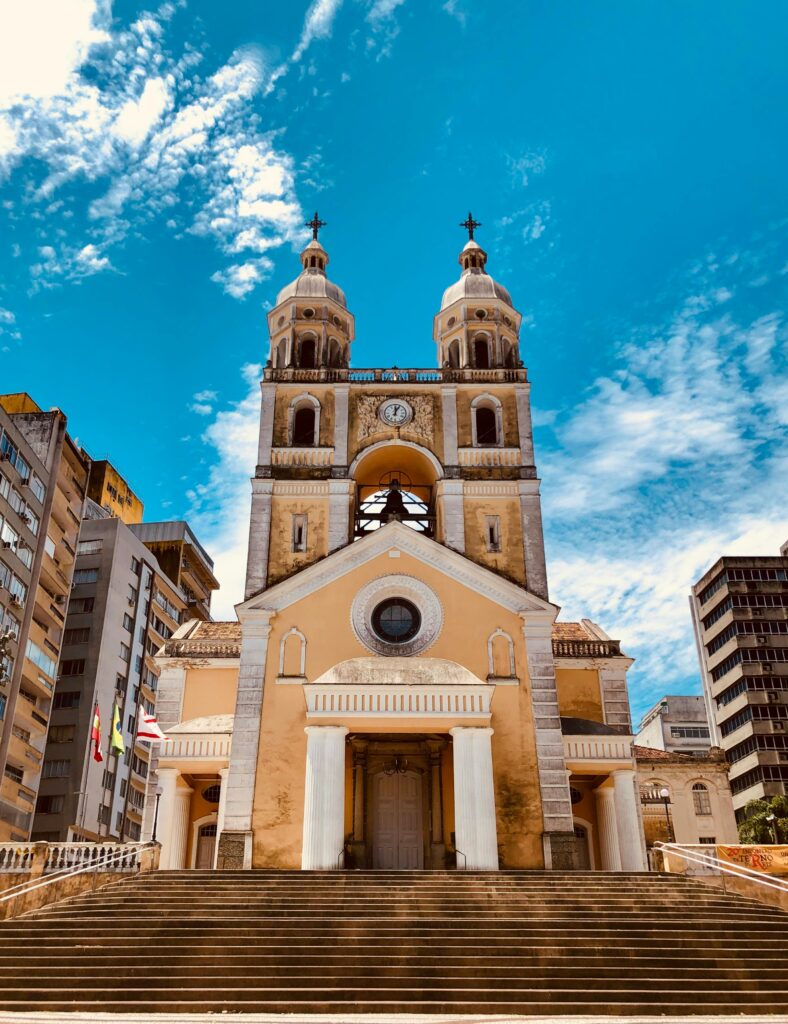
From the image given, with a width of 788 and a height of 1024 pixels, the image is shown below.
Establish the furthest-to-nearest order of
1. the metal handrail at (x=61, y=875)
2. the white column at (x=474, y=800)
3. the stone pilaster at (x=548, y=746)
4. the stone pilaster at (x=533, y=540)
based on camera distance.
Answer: the stone pilaster at (x=533, y=540), the stone pilaster at (x=548, y=746), the white column at (x=474, y=800), the metal handrail at (x=61, y=875)

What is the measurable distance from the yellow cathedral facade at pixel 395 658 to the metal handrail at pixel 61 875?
4.20 meters

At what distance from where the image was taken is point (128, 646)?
56.9 metres

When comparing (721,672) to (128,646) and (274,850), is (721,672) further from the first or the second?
(274,850)

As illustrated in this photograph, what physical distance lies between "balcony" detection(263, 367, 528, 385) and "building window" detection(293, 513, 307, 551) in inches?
198

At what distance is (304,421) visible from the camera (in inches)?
1241

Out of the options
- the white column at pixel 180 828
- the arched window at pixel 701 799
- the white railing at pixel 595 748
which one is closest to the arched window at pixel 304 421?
the white column at pixel 180 828

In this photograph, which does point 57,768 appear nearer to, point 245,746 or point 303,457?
point 303,457

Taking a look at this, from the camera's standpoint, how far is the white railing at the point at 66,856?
61.6ft

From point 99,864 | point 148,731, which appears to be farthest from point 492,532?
point 99,864

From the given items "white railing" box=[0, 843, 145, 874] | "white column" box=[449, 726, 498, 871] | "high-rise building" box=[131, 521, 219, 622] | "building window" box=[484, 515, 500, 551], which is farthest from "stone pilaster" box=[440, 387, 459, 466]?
"high-rise building" box=[131, 521, 219, 622]

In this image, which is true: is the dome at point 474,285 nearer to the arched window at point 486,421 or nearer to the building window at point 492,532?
the arched window at point 486,421

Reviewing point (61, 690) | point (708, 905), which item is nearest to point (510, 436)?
point (708, 905)

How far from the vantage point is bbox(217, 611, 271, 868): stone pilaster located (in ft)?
78.6

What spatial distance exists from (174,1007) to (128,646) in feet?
152
